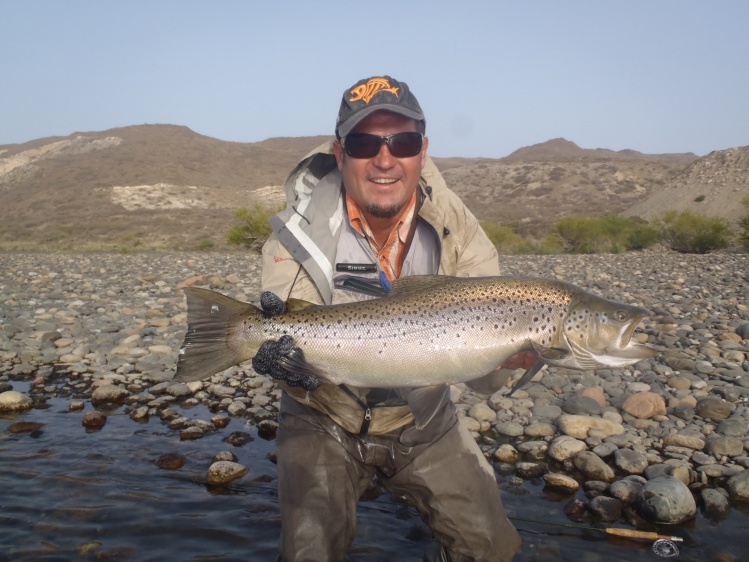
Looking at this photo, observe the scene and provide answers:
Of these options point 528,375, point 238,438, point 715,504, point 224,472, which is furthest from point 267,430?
point 715,504

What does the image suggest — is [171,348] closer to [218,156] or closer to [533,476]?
[533,476]

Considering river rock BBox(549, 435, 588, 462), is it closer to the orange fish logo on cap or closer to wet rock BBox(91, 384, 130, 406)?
the orange fish logo on cap

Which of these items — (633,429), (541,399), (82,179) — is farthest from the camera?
(82,179)

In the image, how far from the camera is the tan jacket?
11.1 feet

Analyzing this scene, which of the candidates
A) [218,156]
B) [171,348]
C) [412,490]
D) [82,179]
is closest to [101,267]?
[171,348]

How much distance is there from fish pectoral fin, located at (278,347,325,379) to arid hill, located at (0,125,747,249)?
3085 cm

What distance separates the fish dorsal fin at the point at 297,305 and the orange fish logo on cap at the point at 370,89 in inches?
47.7

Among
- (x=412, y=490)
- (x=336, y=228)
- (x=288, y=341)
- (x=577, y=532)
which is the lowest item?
(x=577, y=532)

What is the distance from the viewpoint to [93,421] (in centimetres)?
507

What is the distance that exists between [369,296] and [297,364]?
0.71m

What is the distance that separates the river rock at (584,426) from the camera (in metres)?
4.70

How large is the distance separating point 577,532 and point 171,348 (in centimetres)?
510

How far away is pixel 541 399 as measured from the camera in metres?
5.45

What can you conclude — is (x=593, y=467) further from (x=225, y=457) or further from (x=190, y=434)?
(x=190, y=434)
